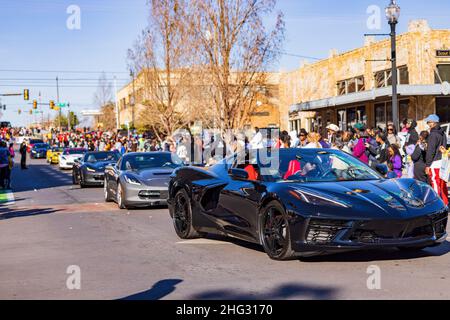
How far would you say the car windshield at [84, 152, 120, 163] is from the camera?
86.9 ft

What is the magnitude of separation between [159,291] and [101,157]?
20549 millimetres

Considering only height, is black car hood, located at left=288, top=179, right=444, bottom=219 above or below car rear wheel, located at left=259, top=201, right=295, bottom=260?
above

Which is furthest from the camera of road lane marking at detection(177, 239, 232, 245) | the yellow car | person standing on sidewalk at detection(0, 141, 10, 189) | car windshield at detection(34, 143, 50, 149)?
car windshield at detection(34, 143, 50, 149)

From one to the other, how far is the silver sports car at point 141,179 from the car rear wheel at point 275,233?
7386 millimetres

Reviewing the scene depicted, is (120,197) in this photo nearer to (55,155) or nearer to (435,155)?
(435,155)

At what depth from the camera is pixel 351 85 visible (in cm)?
4106

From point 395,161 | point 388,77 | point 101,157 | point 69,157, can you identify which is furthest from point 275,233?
point 69,157

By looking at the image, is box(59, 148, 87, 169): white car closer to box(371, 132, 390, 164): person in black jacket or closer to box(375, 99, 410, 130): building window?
box(375, 99, 410, 130): building window

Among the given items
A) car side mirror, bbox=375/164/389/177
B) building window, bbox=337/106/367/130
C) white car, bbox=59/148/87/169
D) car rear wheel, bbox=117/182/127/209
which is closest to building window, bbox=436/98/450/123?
building window, bbox=337/106/367/130

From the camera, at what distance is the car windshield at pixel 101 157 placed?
1043 inches

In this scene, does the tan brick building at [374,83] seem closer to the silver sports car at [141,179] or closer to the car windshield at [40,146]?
the silver sports car at [141,179]
